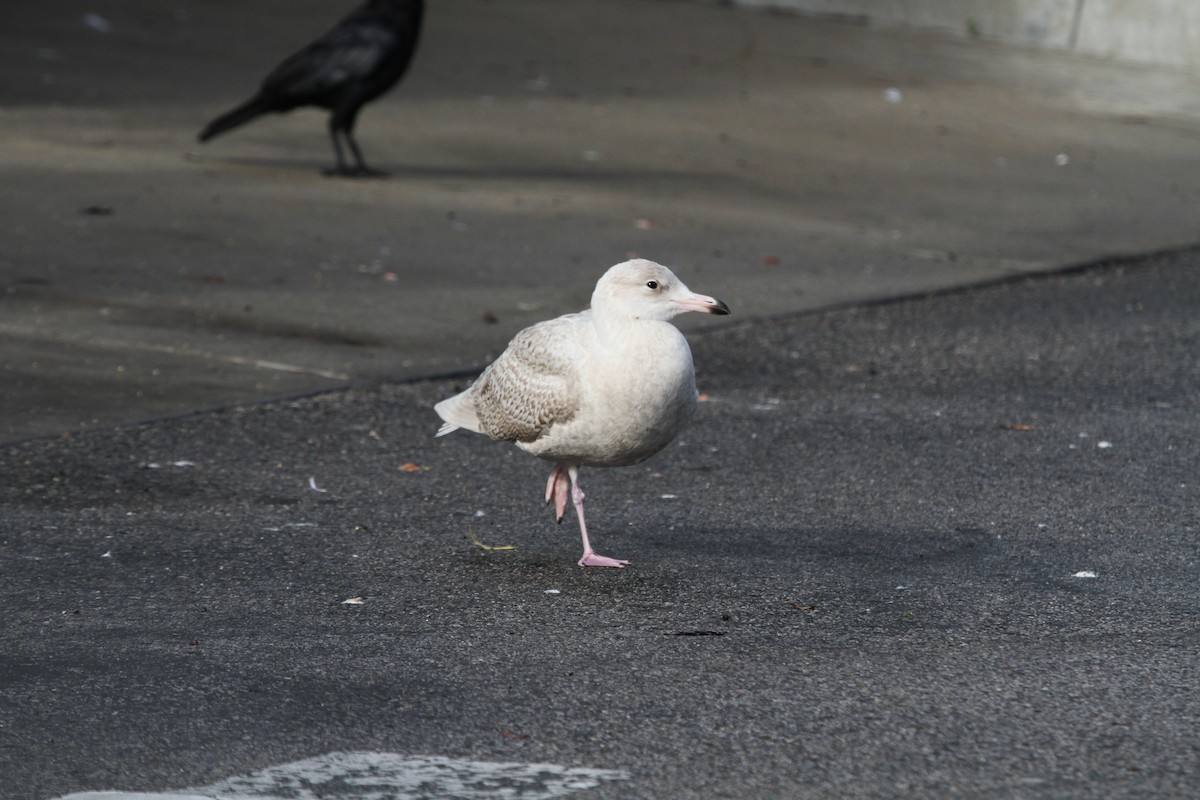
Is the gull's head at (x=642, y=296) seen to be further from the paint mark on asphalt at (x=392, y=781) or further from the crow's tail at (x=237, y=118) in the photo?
the crow's tail at (x=237, y=118)

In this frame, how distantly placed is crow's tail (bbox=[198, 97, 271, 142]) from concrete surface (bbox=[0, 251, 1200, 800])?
16.9ft

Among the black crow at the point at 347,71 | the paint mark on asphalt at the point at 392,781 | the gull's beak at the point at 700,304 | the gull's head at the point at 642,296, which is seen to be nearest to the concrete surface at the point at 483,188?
the black crow at the point at 347,71

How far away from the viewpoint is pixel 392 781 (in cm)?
369

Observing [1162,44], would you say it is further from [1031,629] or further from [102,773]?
[102,773]

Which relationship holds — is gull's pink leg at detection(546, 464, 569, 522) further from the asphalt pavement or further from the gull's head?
the gull's head

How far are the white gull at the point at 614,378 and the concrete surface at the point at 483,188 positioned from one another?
7.32ft

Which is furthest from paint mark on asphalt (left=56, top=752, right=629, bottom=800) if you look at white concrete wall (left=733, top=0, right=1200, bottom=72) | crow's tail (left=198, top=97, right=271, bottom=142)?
white concrete wall (left=733, top=0, right=1200, bottom=72)

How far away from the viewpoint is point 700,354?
8406 mm

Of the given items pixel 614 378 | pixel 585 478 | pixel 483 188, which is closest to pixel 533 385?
pixel 614 378

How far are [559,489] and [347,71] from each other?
22.7ft

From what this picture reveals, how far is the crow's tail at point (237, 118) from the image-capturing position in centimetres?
1194

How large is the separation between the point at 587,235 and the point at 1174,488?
514 centimetres

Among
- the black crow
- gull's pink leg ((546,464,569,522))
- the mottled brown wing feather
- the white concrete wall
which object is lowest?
gull's pink leg ((546,464,569,522))

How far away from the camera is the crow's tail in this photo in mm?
11938
